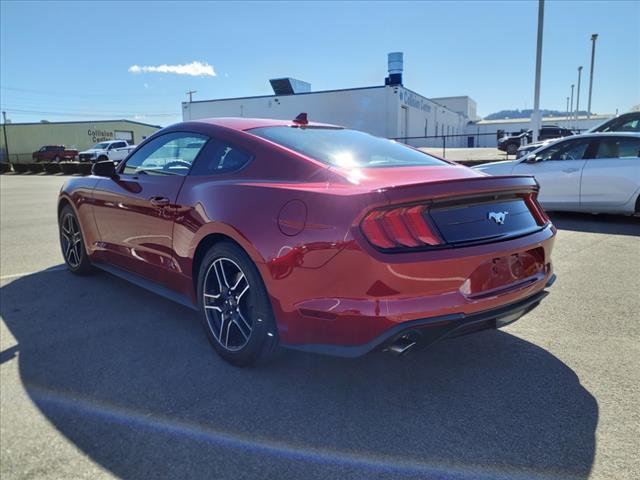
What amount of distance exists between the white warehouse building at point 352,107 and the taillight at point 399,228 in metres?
35.8

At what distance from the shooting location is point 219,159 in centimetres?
327

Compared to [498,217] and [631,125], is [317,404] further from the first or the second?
[631,125]

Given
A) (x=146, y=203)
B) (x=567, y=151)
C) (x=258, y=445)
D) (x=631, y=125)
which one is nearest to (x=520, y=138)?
(x=631, y=125)

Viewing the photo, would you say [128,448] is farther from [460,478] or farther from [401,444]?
[460,478]

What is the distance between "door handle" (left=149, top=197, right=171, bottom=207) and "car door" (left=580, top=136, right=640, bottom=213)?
692cm

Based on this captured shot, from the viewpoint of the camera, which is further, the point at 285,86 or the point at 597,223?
the point at 285,86

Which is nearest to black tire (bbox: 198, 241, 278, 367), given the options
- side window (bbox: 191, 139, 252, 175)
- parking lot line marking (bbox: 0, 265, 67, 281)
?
side window (bbox: 191, 139, 252, 175)

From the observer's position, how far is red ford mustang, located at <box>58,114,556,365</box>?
7.59ft

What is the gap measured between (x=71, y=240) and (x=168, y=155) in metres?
2.03

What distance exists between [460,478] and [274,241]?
1.38 m

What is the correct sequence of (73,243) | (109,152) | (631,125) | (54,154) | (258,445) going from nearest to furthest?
(258,445)
(73,243)
(631,125)
(109,152)
(54,154)

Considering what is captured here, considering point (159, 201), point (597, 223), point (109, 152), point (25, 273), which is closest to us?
point (159, 201)

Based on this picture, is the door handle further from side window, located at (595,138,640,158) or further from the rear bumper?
side window, located at (595,138,640,158)

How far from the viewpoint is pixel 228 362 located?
305cm
